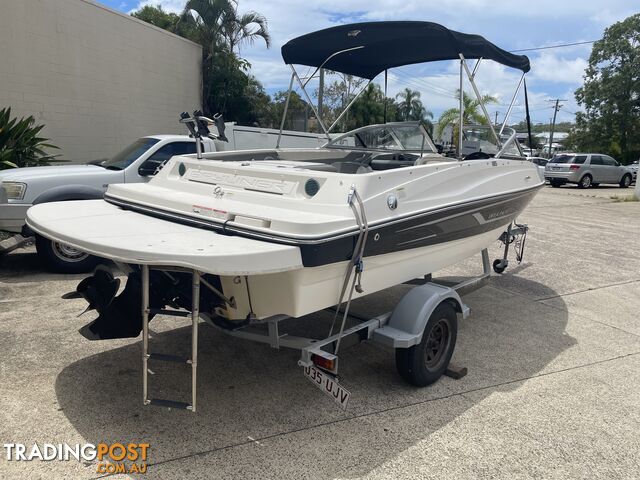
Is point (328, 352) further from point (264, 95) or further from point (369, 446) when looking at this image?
point (264, 95)

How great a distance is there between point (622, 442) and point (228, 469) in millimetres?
2432

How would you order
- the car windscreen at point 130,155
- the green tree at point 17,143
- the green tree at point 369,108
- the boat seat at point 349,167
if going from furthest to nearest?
1. the green tree at point 17,143
2. the car windscreen at point 130,155
3. the green tree at point 369,108
4. the boat seat at point 349,167

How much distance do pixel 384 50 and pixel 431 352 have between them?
3.31 metres

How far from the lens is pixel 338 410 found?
362cm

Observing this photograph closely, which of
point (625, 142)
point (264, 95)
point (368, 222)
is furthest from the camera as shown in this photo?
point (625, 142)

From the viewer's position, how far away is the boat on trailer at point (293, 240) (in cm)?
296

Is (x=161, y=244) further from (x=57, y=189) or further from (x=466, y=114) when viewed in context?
(x=57, y=189)

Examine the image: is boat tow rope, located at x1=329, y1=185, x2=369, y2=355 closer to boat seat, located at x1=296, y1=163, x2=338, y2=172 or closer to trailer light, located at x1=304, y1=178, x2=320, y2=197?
trailer light, located at x1=304, y1=178, x2=320, y2=197

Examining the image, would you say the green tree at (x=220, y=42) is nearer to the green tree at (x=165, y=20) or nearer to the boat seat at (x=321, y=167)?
the green tree at (x=165, y=20)

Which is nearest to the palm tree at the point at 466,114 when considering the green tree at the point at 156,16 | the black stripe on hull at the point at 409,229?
the black stripe on hull at the point at 409,229

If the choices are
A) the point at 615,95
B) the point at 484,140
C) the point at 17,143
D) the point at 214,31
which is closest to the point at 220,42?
the point at 214,31

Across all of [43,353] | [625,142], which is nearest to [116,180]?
[43,353]

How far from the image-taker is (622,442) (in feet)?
11.1

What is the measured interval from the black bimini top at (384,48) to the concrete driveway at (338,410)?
2.65 metres
